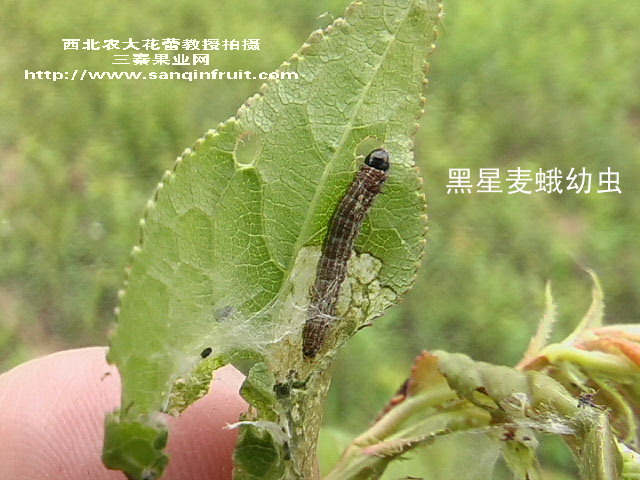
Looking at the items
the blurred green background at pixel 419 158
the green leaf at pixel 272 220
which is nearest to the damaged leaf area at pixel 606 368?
the green leaf at pixel 272 220

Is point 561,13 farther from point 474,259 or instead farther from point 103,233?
point 103,233

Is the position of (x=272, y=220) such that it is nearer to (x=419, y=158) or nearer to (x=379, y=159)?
(x=379, y=159)

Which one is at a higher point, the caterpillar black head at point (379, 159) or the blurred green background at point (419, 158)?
the blurred green background at point (419, 158)

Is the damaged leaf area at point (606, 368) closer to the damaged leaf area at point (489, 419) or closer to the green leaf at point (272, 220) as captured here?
the damaged leaf area at point (489, 419)

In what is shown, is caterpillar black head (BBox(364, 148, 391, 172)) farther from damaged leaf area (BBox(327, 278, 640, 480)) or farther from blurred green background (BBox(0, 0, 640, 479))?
blurred green background (BBox(0, 0, 640, 479))

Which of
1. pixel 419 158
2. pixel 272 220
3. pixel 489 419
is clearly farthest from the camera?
pixel 419 158

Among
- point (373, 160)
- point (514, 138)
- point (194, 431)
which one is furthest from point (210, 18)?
point (373, 160)

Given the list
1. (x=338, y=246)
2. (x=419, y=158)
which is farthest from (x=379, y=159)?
(x=419, y=158)
